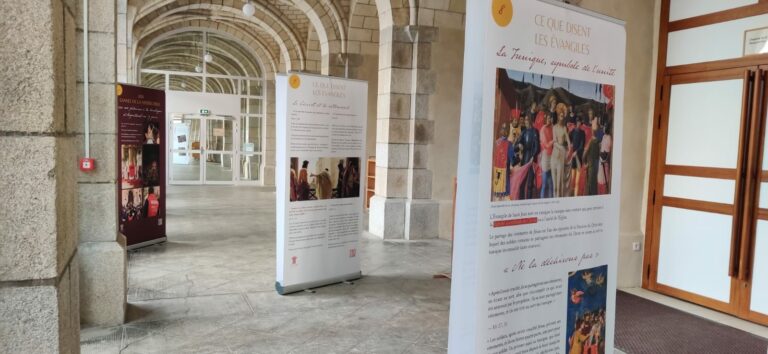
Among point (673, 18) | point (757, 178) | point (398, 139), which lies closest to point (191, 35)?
point (398, 139)

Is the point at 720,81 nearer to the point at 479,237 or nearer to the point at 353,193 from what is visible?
the point at 353,193

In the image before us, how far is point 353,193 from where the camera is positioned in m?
5.12

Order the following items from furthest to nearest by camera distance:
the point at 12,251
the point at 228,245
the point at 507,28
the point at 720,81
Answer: the point at 228,245 < the point at 720,81 < the point at 507,28 < the point at 12,251

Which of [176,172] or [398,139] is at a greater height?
[398,139]

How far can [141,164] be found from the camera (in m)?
6.49

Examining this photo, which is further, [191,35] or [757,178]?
[191,35]

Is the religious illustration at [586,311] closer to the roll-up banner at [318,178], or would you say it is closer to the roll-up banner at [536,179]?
the roll-up banner at [536,179]

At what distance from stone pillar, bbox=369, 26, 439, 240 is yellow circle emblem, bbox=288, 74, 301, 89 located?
10.2ft

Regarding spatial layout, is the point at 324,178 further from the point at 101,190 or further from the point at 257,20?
the point at 257,20

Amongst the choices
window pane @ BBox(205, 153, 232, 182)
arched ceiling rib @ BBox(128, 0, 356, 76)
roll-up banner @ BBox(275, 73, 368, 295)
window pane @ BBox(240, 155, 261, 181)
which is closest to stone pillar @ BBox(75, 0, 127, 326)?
roll-up banner @ BBox(275, 73, 368, 295)

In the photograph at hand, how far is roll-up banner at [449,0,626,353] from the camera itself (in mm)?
1712

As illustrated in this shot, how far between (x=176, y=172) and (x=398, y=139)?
1167 centimetres

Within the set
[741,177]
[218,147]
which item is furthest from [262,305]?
[218,147]

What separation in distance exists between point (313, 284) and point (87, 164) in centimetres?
209
